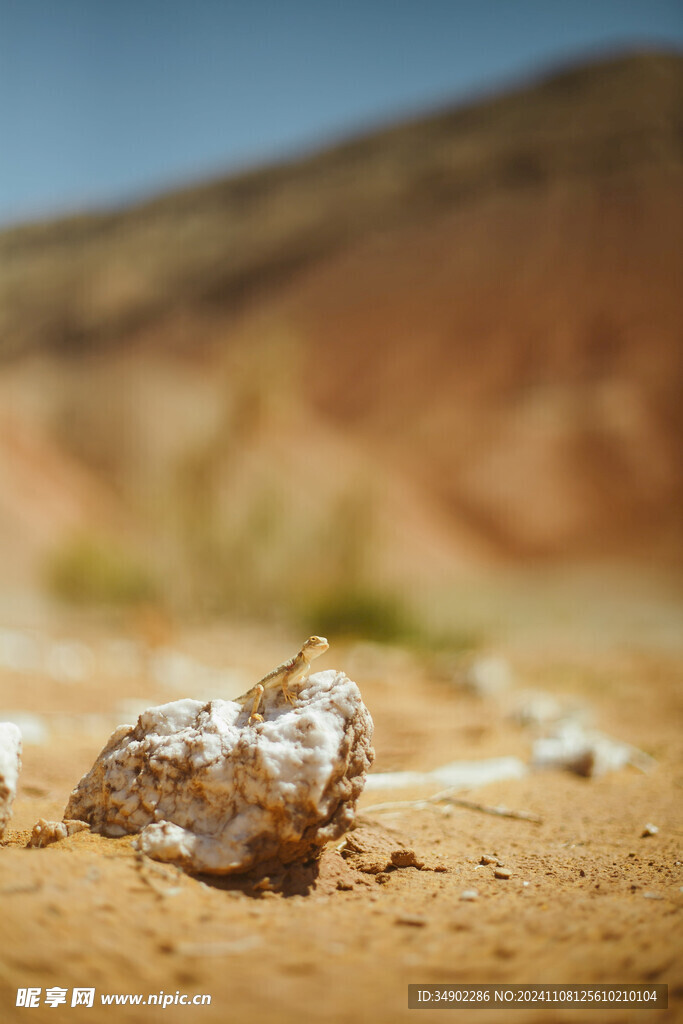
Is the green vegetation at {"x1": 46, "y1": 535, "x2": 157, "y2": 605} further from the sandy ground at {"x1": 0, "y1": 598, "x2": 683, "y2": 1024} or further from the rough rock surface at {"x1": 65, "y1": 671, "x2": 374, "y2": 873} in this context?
the rough rock surface at {"x1": 65, "y1": 671, "x2": 374, "y2": 873}

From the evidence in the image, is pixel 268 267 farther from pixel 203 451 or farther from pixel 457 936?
pixel 457 936

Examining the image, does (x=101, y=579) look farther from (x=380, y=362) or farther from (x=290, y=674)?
(x=380, y=362)

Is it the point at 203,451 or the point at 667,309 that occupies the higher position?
the point at 667,309

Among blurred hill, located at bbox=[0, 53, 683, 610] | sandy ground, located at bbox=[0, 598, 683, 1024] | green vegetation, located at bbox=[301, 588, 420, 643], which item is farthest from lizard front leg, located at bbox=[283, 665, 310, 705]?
A: blurred hill, located at bbox=[0, 53, 683, 610]

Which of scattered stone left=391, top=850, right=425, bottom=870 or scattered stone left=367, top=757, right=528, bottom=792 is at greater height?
scattered stone left=367, top=757, right=528, bottom=792

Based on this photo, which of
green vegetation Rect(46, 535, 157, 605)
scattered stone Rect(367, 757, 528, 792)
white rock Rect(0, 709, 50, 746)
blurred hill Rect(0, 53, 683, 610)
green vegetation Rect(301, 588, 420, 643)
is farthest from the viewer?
blurred hill Rect(0, 53, 683, 610)

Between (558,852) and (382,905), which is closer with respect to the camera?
(382,905)

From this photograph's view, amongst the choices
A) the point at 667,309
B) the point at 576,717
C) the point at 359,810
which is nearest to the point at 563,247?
the point at 667,309

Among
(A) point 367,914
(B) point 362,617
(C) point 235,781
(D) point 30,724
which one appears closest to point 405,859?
(A) point 367,914
